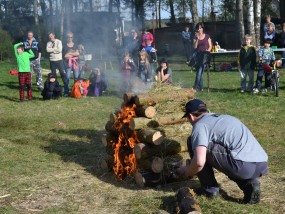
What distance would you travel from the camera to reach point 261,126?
29.3 feet

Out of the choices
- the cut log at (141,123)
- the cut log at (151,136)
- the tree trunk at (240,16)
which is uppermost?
the tree trunk at (240,16)

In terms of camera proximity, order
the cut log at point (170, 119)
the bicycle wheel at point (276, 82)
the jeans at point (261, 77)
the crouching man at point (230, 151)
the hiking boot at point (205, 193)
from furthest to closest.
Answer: the jeans at point (261, 77)
the bicycle wheel at point (276, 82)
the cut log at point (170, 119)
the hiking boot at point (205, 193)
the crouching man at point (230, 151)

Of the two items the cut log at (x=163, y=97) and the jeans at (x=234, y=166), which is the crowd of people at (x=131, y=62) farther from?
the jeans at (x=234, y=166)

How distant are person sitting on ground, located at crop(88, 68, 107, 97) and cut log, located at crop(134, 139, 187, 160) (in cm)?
782

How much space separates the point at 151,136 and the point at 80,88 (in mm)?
7988

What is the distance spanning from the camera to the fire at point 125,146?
6.16 meters

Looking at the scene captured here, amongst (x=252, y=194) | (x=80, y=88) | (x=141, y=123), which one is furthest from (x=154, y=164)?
(x=80, y=88)

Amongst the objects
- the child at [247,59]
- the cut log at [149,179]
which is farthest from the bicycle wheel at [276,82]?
the cut log at [149,179]

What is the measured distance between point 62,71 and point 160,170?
28.4 feet

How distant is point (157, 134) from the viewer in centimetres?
581

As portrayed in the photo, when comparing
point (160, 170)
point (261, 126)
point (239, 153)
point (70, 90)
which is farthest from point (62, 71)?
point (239, 153)

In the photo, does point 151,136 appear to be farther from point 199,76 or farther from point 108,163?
point 199,76

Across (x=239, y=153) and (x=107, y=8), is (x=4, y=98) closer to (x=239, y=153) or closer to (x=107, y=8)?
(x=107, y=8)

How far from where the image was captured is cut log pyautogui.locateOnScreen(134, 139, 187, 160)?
5.86m
